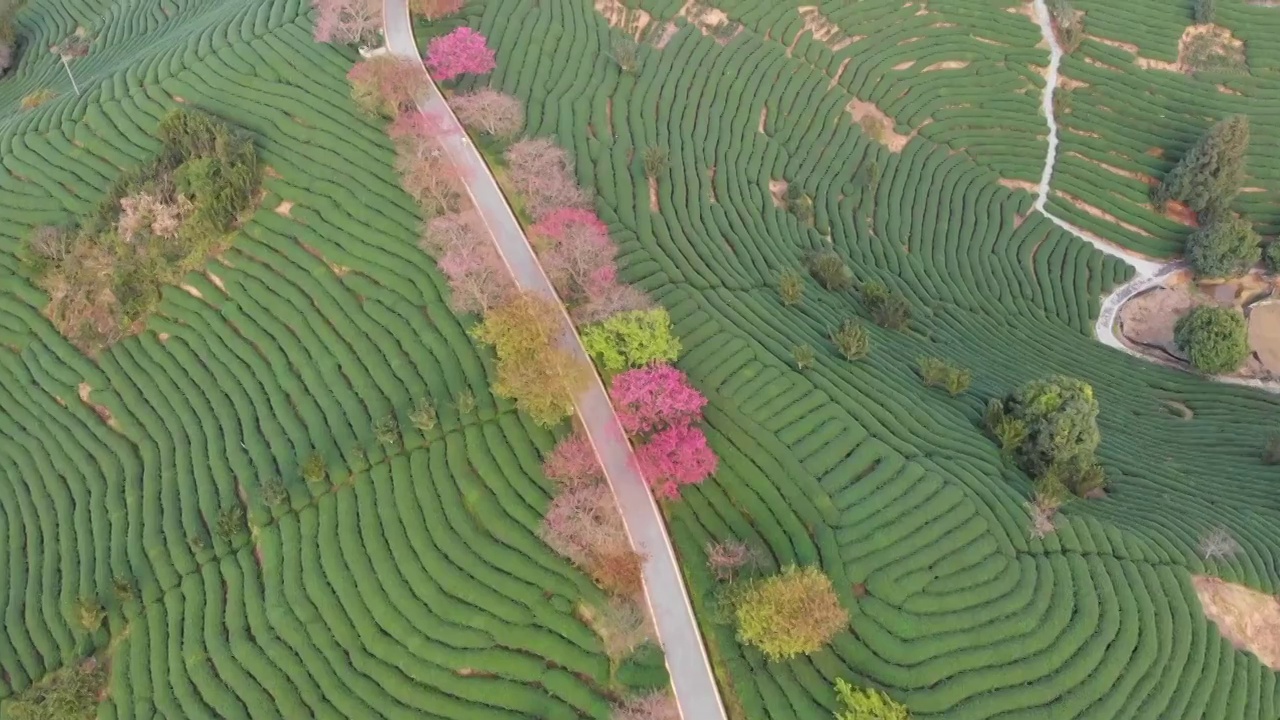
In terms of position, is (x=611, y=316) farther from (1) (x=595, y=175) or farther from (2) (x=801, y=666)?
(2) (x=801, y=666)

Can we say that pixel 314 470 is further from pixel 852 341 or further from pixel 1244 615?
pixel 1244 615

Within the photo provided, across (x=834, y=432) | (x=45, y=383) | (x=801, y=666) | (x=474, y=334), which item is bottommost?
(x=45, y=383)

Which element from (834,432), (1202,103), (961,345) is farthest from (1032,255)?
(834,432)

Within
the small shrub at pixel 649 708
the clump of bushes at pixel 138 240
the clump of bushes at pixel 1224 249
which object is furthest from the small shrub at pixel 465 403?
the clump of bushes at pixel 1224 249

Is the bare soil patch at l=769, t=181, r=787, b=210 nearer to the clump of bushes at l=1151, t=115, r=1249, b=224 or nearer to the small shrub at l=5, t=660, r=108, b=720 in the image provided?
the clump of bushes at l=1151, t=115, r=1249, b=224

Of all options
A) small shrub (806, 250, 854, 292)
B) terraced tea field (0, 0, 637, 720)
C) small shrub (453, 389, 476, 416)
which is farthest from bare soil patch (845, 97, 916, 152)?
→ small shrub (453, 389, 476, 416)

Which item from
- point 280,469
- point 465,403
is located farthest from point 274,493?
point 465,403

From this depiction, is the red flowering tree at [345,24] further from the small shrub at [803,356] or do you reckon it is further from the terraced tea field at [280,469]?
the small shrub at [803,356]
